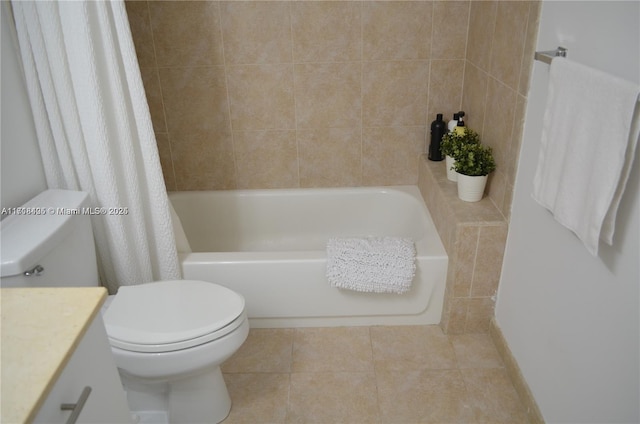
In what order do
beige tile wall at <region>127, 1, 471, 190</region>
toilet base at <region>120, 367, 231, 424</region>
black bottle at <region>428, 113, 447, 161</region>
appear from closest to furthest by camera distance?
toilet base at <region>120, 367, 231, 424</region>, beige tile wall at <region>127, 1, 471, 190</region>, black bottle at <region>428, 113, 447, 161</region>

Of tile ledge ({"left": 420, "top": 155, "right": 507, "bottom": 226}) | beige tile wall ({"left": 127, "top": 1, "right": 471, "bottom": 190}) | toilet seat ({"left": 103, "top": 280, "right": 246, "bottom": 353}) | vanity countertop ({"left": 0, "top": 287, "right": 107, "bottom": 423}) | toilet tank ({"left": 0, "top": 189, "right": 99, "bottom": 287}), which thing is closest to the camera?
vanity countertop ({"left": 0, "top": 287, "right": 107, "bottom": 423})

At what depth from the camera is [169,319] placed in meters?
1.60

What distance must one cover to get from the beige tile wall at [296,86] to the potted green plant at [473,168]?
55cm

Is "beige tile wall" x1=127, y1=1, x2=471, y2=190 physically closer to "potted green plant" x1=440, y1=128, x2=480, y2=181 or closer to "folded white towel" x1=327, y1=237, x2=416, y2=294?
"potted green plant" x1=440, y1=128, x2=480, y2=181

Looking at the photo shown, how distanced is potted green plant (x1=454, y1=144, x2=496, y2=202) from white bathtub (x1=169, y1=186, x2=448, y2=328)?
0.28 m

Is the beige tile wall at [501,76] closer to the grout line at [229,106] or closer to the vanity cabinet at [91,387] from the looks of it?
the grout line at [229,106]

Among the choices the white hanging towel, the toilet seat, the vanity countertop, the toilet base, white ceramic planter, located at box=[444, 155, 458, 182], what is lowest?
the toilet base

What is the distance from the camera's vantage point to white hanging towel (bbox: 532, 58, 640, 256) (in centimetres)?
109

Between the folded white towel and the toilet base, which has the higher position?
the folded white towel

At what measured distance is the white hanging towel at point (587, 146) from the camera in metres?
1.09

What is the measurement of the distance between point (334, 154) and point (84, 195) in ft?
4.27

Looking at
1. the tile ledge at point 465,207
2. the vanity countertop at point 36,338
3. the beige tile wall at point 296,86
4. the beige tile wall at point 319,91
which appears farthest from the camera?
the beige tile wall at point 296,86

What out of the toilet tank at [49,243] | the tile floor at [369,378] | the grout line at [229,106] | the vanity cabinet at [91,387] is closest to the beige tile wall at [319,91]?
the grout line at [229,106]

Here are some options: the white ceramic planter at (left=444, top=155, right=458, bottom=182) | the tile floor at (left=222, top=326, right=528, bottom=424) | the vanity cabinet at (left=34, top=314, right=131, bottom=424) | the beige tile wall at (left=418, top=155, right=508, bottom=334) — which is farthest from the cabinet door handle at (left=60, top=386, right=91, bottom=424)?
the white ceramic planter at (left=444, top=155, right=458, bottom=182)
